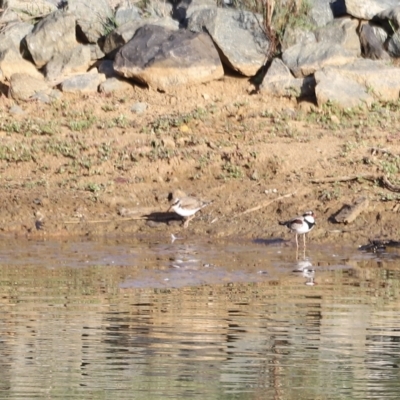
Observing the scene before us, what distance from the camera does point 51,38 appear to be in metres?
17.0

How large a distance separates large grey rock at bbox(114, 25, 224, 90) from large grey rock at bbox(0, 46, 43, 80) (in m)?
1.34

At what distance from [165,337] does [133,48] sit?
838 cm

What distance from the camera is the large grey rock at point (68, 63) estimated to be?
16.8 meters

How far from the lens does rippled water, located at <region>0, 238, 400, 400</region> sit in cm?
725

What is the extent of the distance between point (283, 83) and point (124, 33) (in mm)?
2344

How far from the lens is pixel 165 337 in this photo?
27.8 feet

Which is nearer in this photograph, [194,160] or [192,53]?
[194,160]

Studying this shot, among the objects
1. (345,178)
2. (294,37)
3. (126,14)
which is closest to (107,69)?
(126,14)

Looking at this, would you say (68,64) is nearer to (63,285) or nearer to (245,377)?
(63,285)

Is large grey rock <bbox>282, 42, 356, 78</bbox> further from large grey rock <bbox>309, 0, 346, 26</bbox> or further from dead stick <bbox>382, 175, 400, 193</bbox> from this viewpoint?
dead stick <bbox>382, 175, 400, 193</bbox>

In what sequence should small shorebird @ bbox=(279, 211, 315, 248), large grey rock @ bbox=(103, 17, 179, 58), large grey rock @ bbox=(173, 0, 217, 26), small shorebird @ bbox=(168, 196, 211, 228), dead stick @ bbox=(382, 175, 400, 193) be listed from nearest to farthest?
small shorebird @ bbox=(279, 211, 315, 248) < small shorebird @ bbox=(168, 196, 211, 228) < dead stick @ bbox=(382, 175, 400, 193) < large grey rock @ bbox=(103, 17, 179, 58) < large grey rock @ bbox=(173, 0, 217, 26)

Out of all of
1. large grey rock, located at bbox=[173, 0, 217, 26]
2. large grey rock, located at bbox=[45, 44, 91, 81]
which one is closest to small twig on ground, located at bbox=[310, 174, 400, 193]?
large grey rock, located at bbox=[173, 0, 217, 26]

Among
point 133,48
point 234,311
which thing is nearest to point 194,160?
point 133,48

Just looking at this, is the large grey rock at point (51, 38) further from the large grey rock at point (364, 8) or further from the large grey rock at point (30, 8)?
the large grey rock at point (364, 8)
